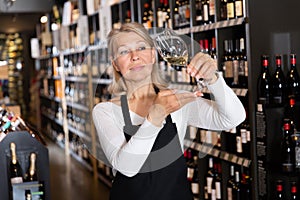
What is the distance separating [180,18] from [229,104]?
3.14m

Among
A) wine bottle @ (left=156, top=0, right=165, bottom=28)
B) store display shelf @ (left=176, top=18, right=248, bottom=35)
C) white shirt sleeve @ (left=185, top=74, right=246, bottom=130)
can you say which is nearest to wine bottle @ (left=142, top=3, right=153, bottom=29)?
wine bottle @ (left=156, top=0, right=165, bottom=28)

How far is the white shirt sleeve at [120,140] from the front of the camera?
76.9 inches

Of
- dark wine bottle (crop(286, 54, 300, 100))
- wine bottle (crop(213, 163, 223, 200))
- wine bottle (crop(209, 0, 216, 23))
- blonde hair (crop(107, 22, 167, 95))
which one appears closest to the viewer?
blonde hair (crop(107, 22, 167, 95))

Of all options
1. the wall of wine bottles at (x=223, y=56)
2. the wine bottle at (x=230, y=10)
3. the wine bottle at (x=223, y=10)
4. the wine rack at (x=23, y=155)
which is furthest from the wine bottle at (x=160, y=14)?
the wine rack at (x=23, y=155)

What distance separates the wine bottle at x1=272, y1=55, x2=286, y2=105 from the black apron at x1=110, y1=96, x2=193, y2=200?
5.98ft

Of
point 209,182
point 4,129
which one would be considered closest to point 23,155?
point 4,129

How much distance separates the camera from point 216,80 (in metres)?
2.01

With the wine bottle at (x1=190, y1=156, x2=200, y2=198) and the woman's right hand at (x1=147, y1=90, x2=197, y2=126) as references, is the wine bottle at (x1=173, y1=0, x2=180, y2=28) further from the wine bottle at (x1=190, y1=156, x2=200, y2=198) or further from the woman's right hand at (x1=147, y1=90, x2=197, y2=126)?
the woman's right hand at (x1=147, y1=90, x2=197, y2=126)

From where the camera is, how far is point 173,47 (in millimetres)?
2104

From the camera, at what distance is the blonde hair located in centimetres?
213

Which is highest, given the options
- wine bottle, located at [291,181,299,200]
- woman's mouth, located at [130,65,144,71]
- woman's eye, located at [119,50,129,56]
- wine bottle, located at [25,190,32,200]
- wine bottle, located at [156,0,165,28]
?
wine bottle, located at [156,0,165,28]

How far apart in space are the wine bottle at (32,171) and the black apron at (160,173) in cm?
171

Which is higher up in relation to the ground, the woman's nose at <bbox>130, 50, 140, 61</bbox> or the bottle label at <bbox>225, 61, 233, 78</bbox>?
the woman's nose at <bbox>130, 50, 140, 61</bbox>

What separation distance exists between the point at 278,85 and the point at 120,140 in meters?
2.23
